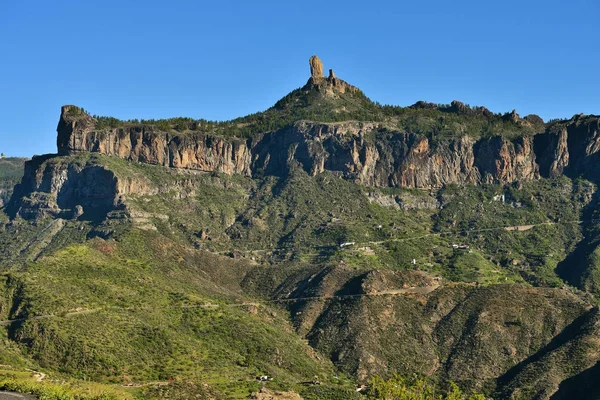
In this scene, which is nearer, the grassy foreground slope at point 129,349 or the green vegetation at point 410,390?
the grassy foreground slope at point 129,349

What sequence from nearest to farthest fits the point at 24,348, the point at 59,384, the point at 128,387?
the point at 59,384 → the point at 128,387 → the point at 24,348

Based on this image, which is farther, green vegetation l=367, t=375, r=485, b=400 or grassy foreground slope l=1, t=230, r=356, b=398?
green vegetation l=367, t=375, r=485, b=400

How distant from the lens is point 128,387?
167m

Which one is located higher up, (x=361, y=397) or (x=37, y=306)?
(x=37, y=306)

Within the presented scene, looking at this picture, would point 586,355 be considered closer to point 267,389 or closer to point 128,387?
point 267,389

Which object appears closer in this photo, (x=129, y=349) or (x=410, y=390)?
(x=129, y=349)

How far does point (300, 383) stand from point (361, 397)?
11132 millimetres

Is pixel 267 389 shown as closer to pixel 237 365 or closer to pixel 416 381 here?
pixel 237 365

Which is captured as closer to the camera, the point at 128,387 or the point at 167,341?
the point at 128,387

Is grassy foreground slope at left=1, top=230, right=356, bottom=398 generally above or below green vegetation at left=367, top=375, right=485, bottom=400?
above

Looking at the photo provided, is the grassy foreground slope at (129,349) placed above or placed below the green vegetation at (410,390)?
above

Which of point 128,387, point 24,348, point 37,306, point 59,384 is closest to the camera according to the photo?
point 59,384

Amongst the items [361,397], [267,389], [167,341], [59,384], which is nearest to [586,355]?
[361,397]

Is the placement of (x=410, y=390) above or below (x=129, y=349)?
below
